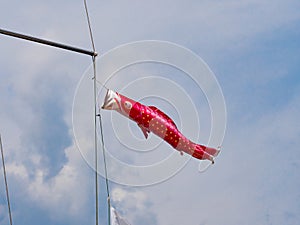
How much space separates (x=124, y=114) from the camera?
1653cm

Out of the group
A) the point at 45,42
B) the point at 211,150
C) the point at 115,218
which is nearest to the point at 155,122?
the point at 211,150

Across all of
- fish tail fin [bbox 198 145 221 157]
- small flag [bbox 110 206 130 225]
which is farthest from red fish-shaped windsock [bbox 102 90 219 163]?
small flag [bbox 110 206 130 225]

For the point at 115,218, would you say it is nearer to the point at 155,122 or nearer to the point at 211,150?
the point at 155,122

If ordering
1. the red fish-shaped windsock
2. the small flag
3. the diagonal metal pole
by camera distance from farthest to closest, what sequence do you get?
the small flag < the red fish-shaped windsock < the diagonal metal pole

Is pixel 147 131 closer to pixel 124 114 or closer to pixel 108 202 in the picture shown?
pixel 124 114

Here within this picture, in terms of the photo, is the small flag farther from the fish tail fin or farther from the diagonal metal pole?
the diagonal metal pole

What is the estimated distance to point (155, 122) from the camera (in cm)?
1669

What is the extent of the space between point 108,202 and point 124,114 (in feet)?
12.1

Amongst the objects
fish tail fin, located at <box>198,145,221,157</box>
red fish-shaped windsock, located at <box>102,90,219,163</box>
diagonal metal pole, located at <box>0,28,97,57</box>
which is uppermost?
red fish-shaped windsock, located at <box>102,90,219,163</box>

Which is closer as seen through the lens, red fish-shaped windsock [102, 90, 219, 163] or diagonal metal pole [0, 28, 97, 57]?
diagonal metal pole [0, 28, 97, 57]

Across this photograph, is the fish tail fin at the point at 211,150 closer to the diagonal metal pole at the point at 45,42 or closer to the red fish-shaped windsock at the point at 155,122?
the red fish-shaped windsock at the point at 155,122

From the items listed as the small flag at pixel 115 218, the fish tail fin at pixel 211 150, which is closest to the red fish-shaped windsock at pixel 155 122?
the fish tail fin at pixel 211 150

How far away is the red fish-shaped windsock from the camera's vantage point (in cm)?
1611

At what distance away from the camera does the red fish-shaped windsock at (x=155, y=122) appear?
52.9ft
